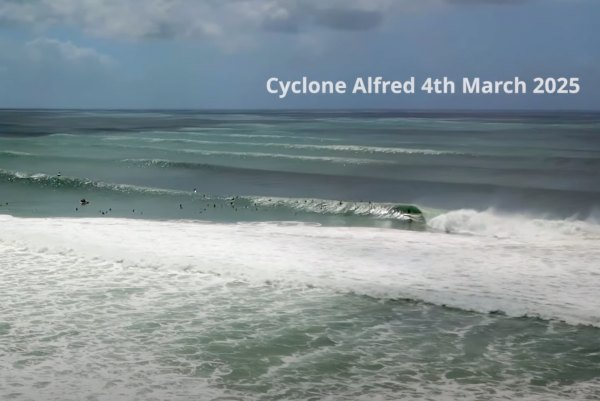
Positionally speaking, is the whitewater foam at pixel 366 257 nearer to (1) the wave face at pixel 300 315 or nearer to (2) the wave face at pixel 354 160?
(1) the wave face at pixel 300 315

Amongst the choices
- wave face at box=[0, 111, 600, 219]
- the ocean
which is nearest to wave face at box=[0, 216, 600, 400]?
the ocean

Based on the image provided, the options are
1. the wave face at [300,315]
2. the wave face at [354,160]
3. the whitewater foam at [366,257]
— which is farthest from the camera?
the wave face at [354,160]

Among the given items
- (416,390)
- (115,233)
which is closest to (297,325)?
Answer: (416,390)

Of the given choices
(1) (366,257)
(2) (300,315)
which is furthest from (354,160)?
(2) (300,315)

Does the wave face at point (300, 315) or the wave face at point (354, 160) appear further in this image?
the wave face at point (354, 160)

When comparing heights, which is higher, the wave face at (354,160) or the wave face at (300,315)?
the wave face at (354,160)

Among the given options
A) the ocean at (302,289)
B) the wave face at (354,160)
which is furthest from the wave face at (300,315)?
the wave face at (354,160)

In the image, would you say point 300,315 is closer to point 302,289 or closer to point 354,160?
point 302,289

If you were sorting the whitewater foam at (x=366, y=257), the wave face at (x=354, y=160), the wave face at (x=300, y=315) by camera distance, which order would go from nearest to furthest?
the wave face at (x=300, y=315) < the whitewater foam at (x=366, y=257) < the wave face at (x=354, y=160)

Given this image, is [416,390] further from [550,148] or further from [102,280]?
[550,148]
